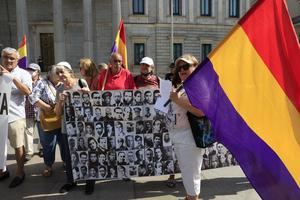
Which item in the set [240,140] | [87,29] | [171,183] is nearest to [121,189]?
[171,183]

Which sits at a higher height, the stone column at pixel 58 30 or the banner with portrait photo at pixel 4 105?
the stone column at pixel 58 30

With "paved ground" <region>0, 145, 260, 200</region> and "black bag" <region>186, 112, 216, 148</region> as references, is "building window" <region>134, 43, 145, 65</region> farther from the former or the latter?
"black bag" <region>186, 112, 216, 148</region>

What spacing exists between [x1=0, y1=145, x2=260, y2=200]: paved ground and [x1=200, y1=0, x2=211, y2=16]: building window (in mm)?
43573

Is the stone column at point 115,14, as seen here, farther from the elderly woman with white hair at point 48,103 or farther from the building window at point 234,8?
the elderly woman with white hair at point 48,103

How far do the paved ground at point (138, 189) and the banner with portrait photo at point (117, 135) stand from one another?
0.26 meters

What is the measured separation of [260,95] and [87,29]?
131 ft

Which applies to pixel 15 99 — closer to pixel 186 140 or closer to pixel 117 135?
pixel 117 135

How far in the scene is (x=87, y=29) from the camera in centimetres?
4159

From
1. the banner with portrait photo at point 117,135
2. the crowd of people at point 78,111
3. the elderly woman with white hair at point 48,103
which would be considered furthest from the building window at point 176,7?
the banner with portrait photo at point 117,135

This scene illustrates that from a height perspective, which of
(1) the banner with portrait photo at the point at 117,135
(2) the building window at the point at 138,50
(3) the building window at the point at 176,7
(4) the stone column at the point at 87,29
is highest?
(3) the building window at the point at 176,7

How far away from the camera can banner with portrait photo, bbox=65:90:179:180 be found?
4.91 metres

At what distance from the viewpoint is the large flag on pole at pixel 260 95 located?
290cm

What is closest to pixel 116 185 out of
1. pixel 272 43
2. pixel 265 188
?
pixel 265 188

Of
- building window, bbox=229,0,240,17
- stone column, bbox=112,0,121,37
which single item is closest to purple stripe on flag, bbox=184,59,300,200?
stone column, bbox=112,0,121,37
